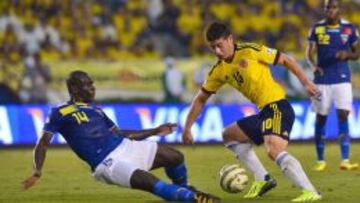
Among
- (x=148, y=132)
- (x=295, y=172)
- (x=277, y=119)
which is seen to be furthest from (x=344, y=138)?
(x=148, y=132)

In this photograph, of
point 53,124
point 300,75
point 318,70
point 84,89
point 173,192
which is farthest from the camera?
point 318,70

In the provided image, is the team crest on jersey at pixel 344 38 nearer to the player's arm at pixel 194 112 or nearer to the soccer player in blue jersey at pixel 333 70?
the soccer player in blue jersey at pixel 333 70

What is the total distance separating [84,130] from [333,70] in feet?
18.5

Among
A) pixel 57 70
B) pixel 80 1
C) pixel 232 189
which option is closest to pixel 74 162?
pixel 57 70

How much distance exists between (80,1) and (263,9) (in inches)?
192

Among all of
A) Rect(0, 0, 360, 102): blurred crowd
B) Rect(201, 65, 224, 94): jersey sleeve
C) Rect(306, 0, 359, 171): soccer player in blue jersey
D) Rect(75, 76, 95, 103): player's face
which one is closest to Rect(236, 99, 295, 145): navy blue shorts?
Rect(201, 65, 224, 94): jersey sleeve

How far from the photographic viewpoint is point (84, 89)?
395 inches

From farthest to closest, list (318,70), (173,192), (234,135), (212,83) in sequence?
(318,70), (234,135), (212,83), (173,192)

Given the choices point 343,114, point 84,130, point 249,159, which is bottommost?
point 343,114

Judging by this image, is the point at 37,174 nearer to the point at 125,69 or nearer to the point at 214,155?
the point at 214,155

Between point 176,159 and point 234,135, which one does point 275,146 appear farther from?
point 176,159

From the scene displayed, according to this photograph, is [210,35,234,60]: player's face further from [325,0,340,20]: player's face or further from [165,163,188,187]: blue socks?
[325,0,340,20]: player's face

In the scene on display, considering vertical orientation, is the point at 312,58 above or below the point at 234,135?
above

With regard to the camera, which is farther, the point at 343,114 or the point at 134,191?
the point at 343,114
